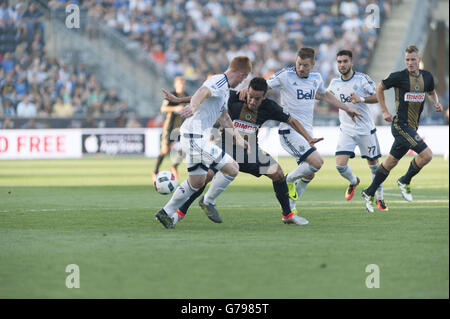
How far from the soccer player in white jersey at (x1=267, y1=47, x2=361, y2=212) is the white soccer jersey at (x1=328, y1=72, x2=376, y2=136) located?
3.92ft

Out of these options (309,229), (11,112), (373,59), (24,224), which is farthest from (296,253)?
(373,59)

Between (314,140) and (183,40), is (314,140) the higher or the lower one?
the higher one

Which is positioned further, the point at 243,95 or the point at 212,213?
the point at 212,213

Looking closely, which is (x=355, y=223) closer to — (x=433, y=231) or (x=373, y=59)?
(x=433, y=231)

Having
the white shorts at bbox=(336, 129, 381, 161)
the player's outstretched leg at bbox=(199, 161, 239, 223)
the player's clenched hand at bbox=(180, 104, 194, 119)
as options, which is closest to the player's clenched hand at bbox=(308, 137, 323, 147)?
the player's outstretched leg at bbox=(199, 161, 239, 223)

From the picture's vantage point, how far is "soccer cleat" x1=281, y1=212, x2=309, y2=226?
33.2 ft

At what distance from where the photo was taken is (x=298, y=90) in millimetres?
11430

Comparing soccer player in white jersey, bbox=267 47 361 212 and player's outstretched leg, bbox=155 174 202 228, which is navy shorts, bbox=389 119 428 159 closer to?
soccer player in white jersey, bbox=267 47 361 212

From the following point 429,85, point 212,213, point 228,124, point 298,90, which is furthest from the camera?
point 429,85

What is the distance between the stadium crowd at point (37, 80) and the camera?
3167 cm

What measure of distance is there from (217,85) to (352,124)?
4.32m

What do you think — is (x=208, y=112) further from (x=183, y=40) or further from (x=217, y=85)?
(x=183, y=40)

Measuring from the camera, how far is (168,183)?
11.8 m

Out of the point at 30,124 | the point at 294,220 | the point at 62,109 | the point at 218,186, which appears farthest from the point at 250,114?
the point at 62,109
